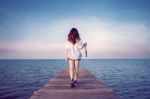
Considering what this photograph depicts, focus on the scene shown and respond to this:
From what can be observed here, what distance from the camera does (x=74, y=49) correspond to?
29.3 feet

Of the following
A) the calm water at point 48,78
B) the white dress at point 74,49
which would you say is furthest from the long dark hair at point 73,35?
the calm water at point 48,78

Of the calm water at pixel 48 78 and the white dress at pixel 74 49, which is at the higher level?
the white dress at pixel 74 49

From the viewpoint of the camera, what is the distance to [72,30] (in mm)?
8656

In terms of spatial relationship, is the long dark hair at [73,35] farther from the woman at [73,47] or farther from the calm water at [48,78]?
the calm water at [48,78]

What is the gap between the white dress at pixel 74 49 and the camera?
888 centimetres

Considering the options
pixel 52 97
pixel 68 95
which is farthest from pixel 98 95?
pixel 52 97

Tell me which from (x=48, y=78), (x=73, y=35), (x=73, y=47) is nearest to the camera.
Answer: (x=73, y=35)

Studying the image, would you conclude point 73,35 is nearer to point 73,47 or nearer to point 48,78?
point 73,47

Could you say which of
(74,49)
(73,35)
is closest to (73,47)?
(74,49)

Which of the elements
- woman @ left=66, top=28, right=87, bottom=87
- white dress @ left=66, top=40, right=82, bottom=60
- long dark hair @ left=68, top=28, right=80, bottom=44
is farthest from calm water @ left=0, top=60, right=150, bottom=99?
long dark hair @ left=68, top=28, right=80, bottom=44

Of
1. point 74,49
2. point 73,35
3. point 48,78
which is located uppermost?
point 73,35

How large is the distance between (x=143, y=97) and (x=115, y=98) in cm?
→ 1897

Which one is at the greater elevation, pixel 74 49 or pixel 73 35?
pixel 73 35

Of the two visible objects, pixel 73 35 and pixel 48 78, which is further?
pixel 48 78
